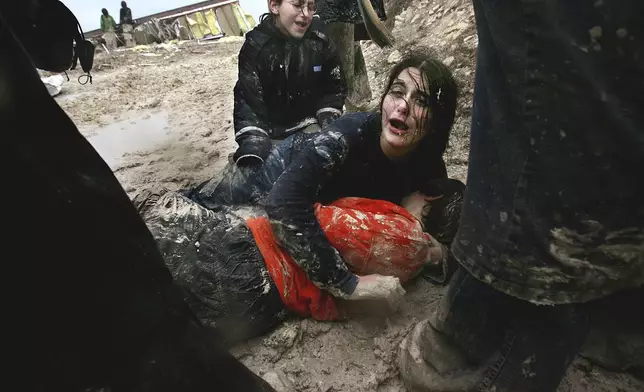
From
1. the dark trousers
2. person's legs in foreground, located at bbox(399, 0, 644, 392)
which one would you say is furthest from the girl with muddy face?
person's legs in foreground, located at bbox(399, 0, 644, 392)

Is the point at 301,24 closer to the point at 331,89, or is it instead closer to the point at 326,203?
the point at 331,89

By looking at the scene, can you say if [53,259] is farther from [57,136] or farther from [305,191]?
[305,191]

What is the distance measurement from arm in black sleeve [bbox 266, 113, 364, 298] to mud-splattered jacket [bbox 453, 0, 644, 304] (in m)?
0.62

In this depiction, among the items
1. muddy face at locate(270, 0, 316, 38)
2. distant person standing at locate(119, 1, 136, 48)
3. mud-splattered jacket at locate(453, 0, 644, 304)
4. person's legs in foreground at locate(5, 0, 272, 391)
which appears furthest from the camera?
distant person standing at locate(119, 1, 136, 48)

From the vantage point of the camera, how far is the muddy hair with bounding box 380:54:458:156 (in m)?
1.55

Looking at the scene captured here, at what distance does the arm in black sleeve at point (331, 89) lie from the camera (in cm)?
270

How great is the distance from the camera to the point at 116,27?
552 inches

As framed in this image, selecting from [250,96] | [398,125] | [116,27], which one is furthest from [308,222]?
[116,27]

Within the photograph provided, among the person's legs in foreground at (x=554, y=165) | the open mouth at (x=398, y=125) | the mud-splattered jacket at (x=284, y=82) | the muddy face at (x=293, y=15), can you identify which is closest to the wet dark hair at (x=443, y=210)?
the open mouth at (x=398, y=125)

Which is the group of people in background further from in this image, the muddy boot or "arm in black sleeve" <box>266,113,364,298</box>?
the muddy boot

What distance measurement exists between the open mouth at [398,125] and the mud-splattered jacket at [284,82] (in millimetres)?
1103

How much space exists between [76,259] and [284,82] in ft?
7.50

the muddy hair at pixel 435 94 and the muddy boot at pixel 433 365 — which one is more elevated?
the muddy hair at pixel 435 94

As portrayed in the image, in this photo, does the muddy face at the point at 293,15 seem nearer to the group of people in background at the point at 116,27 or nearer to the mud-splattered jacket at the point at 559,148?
the mud-splattered jacket at the point at 559,148
